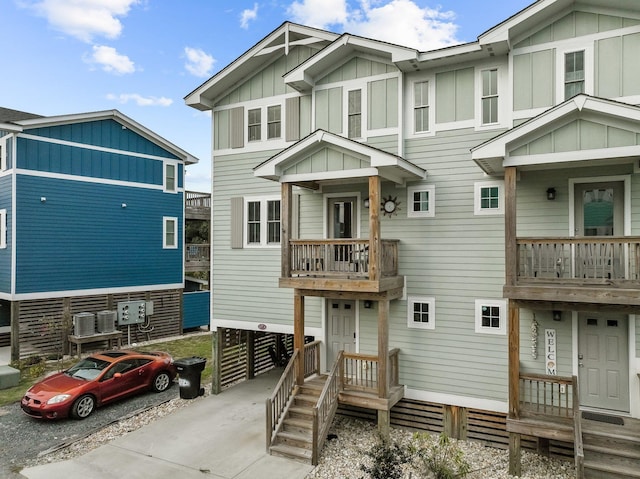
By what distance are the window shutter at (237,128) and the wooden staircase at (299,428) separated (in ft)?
21.4

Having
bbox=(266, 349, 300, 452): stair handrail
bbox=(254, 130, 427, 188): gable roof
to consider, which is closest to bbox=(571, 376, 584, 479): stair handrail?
bbox=(254, 130, 427, 188): gable roof

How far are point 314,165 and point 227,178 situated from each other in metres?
3.75

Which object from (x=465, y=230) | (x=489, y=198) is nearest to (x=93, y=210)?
(x=465, y=230)

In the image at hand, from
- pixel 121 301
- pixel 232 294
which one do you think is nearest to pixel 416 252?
pixel 232 294

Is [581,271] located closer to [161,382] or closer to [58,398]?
[161,382]

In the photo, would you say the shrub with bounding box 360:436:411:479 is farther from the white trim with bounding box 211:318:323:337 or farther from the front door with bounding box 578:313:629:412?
the front door with bounding box 578:313:629:412

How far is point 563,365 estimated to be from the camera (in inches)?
333

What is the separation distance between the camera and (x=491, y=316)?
9094 mm

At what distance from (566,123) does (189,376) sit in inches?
405

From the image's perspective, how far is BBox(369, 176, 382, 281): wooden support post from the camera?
8594 millimetres

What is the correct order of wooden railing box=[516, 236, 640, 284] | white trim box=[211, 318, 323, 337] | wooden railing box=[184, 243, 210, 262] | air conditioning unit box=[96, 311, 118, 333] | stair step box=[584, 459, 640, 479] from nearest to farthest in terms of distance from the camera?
stair step box=[584, 459, 640, 479] < wooden railing box=[516, 236, 640, 284] < white trim box=[211, 318, 323, 337] < air conditioning unit box=[96, 311, 118, 333] < wooden railing box=[184, 243, 210, 262]

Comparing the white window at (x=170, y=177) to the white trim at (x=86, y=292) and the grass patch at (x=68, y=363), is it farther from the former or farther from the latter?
the grass patch at (x=68, y=363)

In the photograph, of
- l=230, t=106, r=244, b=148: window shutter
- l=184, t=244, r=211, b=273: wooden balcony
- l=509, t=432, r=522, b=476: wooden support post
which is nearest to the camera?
l=509, t=432, r=522, b=476: wooden support post

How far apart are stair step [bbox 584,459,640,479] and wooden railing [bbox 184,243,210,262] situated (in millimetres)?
18325
